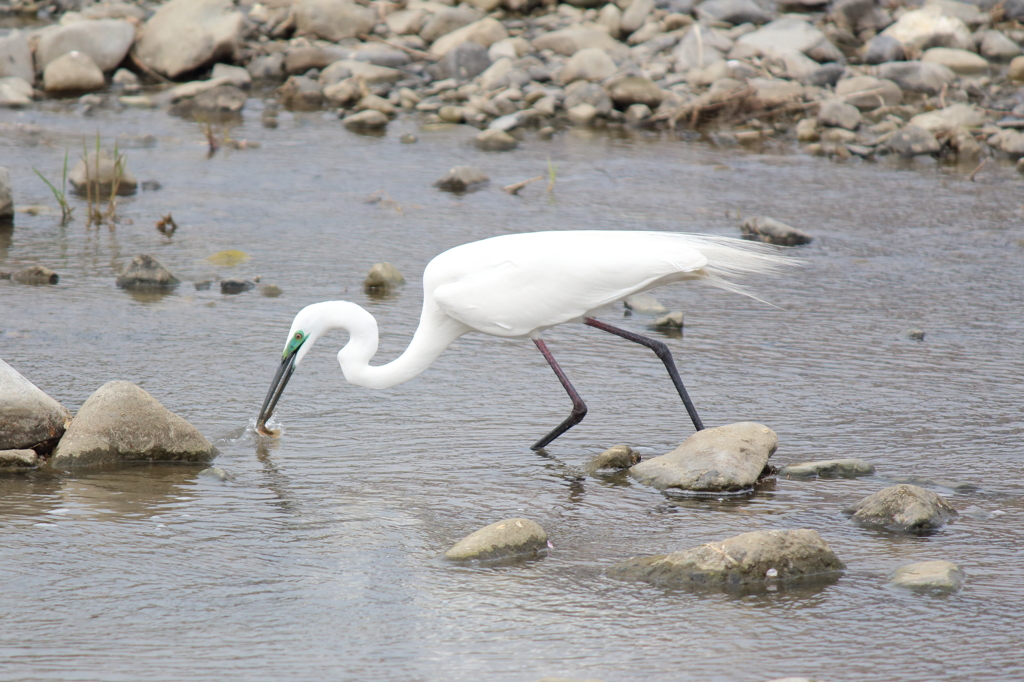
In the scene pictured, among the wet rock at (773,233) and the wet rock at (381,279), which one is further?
the wet rock at (773,233)

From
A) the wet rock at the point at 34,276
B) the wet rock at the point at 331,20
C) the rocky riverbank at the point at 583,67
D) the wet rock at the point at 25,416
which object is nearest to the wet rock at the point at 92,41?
the rocky riverbank at the point at 583,67

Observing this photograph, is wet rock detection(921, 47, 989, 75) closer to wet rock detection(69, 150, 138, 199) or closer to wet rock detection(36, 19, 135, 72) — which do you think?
wet rock detection(69, 150, 138, 199)

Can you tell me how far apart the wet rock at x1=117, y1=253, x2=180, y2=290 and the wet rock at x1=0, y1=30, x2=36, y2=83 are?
682 centimetres

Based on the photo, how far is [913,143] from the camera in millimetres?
10391

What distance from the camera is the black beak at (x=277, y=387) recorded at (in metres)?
4.60

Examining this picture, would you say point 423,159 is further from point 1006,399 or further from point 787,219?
point 1006,399

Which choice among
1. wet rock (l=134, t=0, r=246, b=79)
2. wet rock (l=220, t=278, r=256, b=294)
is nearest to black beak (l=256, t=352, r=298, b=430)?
wet rock (l=220, t=278, r=256, b=294)

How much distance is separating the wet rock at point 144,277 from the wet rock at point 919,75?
8.60 meters

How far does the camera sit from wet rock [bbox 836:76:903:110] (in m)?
11.7

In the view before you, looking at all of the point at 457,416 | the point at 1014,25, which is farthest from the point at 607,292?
the point at 1014,25

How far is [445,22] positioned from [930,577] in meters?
11.9

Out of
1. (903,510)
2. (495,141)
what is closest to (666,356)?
(903,510)

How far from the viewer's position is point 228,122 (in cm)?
1164

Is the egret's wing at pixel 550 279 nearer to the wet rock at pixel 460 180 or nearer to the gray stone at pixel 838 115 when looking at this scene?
the wet rock at pixel 460 180
